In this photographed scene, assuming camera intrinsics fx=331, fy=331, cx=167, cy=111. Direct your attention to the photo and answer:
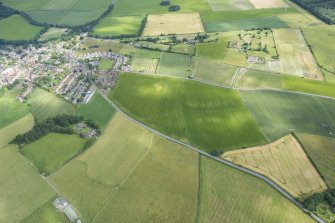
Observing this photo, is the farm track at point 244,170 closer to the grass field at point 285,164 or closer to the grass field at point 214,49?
the grass field at point 285,164

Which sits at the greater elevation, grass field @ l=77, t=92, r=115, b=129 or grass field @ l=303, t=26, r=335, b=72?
grass field @ l=303, t=26, r=335, b=72

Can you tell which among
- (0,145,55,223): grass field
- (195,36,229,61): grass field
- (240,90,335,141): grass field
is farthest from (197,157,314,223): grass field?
(195,36,229,61): grass field

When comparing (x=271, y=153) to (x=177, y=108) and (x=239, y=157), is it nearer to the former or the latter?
(x=239, y=157)

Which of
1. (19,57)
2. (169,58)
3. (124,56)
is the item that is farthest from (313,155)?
(19,57)

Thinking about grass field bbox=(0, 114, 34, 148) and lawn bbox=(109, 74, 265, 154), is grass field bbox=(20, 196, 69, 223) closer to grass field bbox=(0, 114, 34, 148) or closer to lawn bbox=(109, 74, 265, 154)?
grass field bbox=(0, 114, 34, 148)

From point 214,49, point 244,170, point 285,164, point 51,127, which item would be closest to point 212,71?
point 214,49

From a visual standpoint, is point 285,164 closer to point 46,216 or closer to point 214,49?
point 46,216
